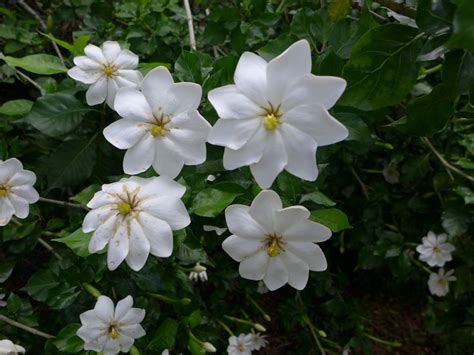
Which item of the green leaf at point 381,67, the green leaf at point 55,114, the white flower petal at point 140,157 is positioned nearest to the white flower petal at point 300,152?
the green leaf at point 381,67

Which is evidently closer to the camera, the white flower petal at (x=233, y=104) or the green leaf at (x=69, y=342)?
the white flower petal at (x=233, y=104)

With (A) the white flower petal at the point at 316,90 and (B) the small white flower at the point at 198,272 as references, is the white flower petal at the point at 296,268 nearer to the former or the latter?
(A) the white flower petal at the point at 316,90

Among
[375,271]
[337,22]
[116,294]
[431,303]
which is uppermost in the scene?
[337,22]

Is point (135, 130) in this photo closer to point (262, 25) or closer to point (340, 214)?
point (340, 214)

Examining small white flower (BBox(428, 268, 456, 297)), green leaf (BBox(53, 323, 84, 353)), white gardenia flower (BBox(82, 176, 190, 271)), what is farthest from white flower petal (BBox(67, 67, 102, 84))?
small white flower (BBox(428, 268, 456, 297))

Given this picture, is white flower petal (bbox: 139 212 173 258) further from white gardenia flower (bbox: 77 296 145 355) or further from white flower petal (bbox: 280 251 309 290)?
white gardenia flower (bbox: 77 296 145 355)

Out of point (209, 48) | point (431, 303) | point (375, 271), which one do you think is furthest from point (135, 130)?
point (375, 271)
